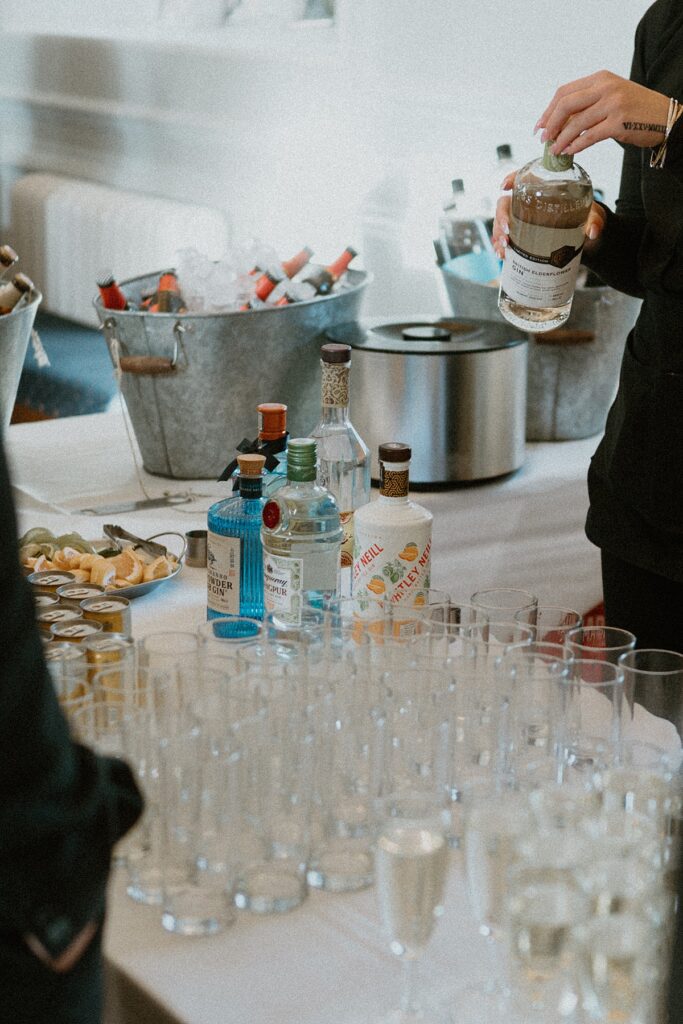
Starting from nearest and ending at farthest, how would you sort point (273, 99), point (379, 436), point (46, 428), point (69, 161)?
1. point (379, 436)
2. point (46, 428)
3. point (273, 99)
4. point (69, 161)

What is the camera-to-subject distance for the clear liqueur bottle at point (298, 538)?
123cm

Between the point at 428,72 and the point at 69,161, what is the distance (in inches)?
77.5

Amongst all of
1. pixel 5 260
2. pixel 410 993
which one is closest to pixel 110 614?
pixel 410 993

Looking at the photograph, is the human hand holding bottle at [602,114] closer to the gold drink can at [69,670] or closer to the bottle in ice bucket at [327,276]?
the bottle in ice bucket at [327,276]

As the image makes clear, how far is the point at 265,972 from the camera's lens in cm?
80

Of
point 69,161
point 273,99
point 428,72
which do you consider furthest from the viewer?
point 69,161

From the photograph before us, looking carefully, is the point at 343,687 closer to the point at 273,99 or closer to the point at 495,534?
the point at 495,534

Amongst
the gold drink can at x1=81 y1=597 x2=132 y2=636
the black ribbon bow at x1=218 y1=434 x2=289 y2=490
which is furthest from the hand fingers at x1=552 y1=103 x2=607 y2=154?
the gold drink can at x1=81 y1=597 x2=132 y2=636

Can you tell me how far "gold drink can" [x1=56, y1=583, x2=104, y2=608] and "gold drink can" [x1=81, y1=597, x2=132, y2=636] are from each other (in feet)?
0.27

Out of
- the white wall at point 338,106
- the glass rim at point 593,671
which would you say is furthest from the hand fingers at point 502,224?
the white wall at point 338,106

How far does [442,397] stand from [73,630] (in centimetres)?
87

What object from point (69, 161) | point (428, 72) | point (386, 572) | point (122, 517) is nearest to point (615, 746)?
point (386, 572)

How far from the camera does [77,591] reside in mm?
1339

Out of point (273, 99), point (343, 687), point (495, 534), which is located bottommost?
point (495, 534)
